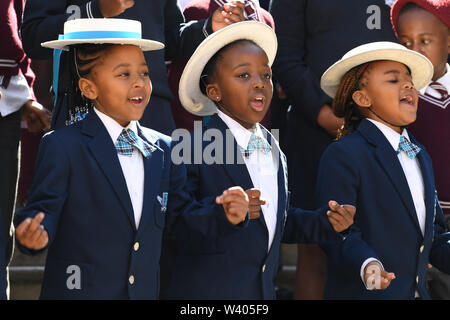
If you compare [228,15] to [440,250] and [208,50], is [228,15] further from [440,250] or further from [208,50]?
[440,250]

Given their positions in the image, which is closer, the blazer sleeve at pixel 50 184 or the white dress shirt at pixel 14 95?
the blazer sleeve at pixel 50 184

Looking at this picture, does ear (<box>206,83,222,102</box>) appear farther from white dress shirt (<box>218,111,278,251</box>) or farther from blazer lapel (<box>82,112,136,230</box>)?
blazer lapel (<box>82,112,136,230</box>)

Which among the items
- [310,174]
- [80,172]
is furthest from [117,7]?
[310,174]

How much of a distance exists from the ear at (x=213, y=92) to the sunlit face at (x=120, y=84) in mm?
420

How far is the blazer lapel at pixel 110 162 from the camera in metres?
3.77

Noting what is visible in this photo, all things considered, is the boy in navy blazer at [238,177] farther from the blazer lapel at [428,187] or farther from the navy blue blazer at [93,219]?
the blazer lapel at [428,187]

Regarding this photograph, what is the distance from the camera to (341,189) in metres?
4.30

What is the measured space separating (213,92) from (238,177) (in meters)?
0.51

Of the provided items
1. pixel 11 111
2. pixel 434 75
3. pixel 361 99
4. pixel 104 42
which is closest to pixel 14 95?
pixel 11 111

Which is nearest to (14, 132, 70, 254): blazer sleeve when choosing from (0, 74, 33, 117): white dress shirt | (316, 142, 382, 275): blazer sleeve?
(0, 74, 33, 117): white dress shirt

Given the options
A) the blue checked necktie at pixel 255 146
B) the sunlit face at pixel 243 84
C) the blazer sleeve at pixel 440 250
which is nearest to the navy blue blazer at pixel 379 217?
the blazer sleeve at pixel 440 250

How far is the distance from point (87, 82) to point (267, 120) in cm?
155

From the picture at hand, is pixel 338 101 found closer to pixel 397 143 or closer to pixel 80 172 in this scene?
pixel 397 143

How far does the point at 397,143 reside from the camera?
14.6ft
